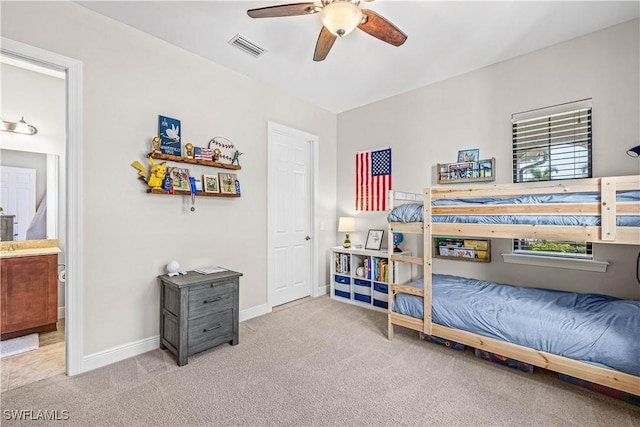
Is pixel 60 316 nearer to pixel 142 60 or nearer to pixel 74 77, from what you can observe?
pixel 74 77

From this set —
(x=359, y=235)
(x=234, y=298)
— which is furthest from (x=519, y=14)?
(x=234, y=298)

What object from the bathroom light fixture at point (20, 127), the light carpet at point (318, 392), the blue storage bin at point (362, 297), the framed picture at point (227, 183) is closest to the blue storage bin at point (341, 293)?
the blue storage bin at point (362, 297)

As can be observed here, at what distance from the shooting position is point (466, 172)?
3.36 meters

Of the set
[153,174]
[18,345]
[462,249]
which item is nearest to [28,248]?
[18,345]

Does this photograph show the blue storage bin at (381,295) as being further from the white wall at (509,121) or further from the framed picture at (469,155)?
the framed picture at (469,155)

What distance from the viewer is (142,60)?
105 inches

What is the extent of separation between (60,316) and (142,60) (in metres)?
3.12

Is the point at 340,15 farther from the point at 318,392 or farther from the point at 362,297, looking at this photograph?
the point at 362,297

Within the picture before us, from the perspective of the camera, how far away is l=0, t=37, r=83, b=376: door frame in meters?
2.28

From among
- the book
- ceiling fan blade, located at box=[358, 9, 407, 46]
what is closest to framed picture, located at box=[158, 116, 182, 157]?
the book

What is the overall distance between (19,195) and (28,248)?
1.99ft

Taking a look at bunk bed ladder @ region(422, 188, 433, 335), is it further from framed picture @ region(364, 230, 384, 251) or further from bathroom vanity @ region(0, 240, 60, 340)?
bathroom vanity @ region(0, 240, 60, 340)

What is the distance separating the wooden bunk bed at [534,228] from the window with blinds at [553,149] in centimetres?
78

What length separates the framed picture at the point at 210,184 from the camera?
10.00 feet
